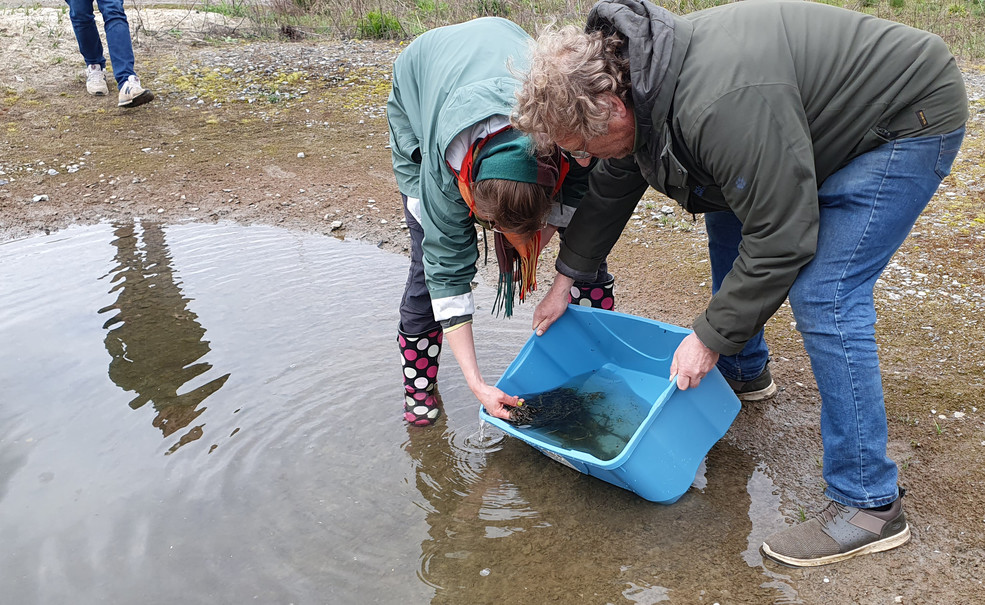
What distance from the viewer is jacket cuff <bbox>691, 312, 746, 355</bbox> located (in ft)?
6.25

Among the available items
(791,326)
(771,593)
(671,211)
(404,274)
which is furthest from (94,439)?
(671,211)

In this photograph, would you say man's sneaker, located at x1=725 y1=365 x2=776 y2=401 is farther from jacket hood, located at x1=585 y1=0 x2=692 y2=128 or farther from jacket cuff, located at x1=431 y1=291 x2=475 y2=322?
jacket hood, located at x1=585 y1=0 x2=692 y2=128

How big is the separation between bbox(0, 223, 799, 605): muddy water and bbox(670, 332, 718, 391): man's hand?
523 millimetres

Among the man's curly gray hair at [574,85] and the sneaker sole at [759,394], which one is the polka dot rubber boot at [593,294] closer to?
the sneaker sole at [759,394]

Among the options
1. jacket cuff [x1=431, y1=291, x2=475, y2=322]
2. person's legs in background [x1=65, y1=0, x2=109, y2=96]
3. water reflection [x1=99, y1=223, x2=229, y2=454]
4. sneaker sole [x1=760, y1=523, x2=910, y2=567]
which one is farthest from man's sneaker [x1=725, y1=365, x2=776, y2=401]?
person's legs in background [x1=65, y1=0, x2=109, y2=96]

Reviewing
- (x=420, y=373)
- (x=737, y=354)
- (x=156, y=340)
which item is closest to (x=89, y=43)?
(x=156, y=340)

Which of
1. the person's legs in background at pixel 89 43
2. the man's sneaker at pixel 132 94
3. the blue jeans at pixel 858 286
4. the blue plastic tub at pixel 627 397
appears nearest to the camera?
the blue jeans at pixel 858 286

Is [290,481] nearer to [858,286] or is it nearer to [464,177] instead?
[464,177]

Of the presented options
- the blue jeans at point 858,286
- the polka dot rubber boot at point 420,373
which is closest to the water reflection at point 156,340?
the polka dot rubber boot at point 420,373

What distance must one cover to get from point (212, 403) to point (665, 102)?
2.21 m

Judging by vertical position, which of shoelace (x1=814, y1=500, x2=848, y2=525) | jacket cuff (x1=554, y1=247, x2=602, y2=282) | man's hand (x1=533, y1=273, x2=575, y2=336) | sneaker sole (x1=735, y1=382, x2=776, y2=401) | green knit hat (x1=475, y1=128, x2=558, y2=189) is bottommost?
sneaker sole (x1=735, y1=382, x2=776, y2=401)

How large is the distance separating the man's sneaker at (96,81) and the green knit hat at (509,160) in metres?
5.87

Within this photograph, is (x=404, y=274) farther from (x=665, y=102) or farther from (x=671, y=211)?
(x=665, y=102)

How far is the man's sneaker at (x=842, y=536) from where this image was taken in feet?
6.66
